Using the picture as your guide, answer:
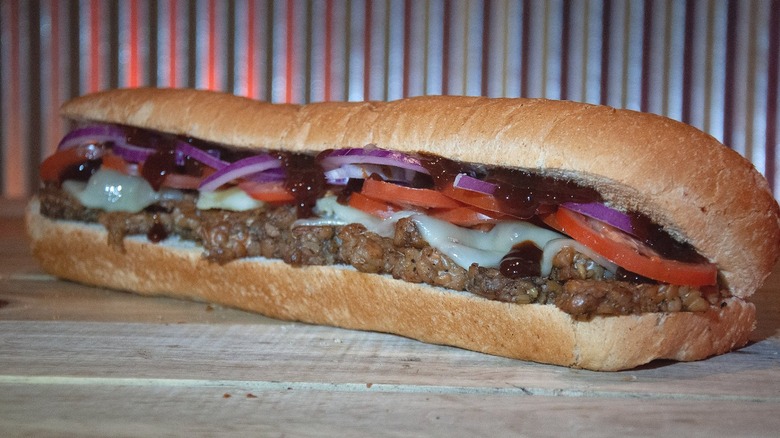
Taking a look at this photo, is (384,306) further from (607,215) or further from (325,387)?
(607,215)

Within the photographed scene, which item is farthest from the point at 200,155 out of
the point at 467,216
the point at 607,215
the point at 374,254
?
the point at 607,215

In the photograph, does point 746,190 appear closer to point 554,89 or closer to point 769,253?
point 769,253

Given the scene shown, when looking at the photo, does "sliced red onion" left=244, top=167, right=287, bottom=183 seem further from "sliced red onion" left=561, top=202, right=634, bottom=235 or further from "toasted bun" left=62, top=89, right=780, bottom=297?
"sliced red onion" left=561, top=202, right=634, bottom=235

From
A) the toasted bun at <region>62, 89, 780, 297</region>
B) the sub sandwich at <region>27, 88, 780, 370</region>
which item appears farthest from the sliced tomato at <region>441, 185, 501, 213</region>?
the toasted bun at <region>62, 89, 780, 297</region>

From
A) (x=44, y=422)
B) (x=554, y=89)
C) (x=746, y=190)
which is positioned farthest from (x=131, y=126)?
(x=554, y=89)

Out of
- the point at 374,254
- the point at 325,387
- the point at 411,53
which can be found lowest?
the point at 325,387
